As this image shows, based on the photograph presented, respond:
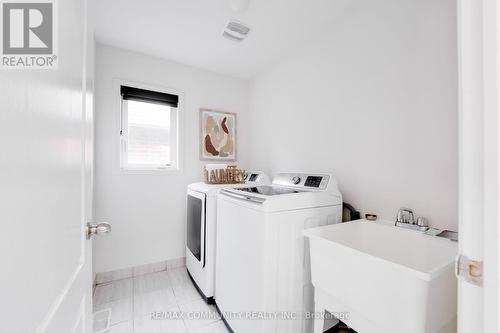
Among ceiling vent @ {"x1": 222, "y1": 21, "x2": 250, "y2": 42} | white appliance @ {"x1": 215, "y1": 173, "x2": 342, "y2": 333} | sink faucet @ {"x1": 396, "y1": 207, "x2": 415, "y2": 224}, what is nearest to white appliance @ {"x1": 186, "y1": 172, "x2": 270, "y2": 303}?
white appliance @ {"x1": 215, "y1": 173, "x2": 342, "y2": 333}

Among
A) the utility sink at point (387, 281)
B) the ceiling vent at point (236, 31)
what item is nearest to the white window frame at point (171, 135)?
the ceiling vent at point (236, 31)

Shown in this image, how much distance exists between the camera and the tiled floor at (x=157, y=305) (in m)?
1.66

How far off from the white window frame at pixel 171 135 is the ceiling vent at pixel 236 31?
3.10ft

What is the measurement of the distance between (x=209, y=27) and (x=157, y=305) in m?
2.61

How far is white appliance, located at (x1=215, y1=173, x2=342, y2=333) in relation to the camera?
1275 millimetres

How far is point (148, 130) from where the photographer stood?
2.51 meters

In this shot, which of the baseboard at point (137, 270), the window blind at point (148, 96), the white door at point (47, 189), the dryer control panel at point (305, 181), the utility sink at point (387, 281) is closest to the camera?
the white door at point (47, 189)

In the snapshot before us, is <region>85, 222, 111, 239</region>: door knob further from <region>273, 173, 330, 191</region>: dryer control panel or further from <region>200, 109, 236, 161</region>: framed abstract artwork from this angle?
<region>200, 109, 236, 161</region>: framed abstract artwork

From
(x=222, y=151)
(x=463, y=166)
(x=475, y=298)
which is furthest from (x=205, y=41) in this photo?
(x=475, y=298)

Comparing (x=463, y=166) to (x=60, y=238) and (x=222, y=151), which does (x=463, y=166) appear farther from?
(x=222, y=151)

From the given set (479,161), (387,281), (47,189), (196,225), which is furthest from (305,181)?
(47,189)

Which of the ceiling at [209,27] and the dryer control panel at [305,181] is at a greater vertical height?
the ceiling at [209,27]

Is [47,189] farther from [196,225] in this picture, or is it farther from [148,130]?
[148,130]

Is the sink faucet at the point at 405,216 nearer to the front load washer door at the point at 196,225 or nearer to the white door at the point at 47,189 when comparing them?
the front load washer door at the point at 196,225
